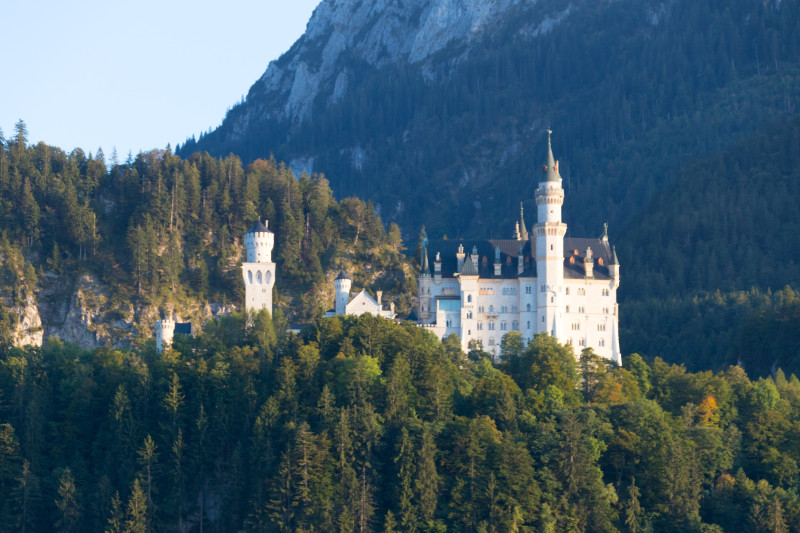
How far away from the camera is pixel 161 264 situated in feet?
420

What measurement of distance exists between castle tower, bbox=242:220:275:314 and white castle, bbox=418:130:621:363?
514 inches

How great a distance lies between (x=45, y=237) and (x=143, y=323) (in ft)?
48.5

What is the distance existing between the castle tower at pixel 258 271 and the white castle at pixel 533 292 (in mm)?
13055

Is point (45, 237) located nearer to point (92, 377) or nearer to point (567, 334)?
point (92, 377)

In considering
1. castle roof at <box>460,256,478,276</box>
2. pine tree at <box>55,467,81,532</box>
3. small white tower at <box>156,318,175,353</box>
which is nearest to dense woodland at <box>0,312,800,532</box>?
pine tree at <box>55,467,81,532</box>

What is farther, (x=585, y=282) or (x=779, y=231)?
(x=779, y=231)

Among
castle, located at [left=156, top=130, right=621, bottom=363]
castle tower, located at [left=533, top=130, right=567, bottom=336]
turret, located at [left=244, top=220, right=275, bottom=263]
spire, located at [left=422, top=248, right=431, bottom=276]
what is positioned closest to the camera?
castle tower, located at [left=533, top=130, right=567, bottom=336]

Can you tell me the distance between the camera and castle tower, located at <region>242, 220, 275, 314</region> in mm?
109562

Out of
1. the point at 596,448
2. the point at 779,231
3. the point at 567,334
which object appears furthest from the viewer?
the point at 779,231

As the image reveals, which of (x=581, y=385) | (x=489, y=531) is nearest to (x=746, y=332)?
(x=581, y=385)

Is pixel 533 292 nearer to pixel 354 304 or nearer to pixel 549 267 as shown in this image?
pixel 549 267

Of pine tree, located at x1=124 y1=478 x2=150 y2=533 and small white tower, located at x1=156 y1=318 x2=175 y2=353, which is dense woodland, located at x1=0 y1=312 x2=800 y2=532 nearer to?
pine tree, located at x1=124 y1=478 x2=150 y2=533

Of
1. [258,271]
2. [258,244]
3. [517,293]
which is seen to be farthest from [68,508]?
[517,293]

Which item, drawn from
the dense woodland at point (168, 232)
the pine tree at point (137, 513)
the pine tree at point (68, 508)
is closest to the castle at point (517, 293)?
the dense woodland at point (168, 232)
